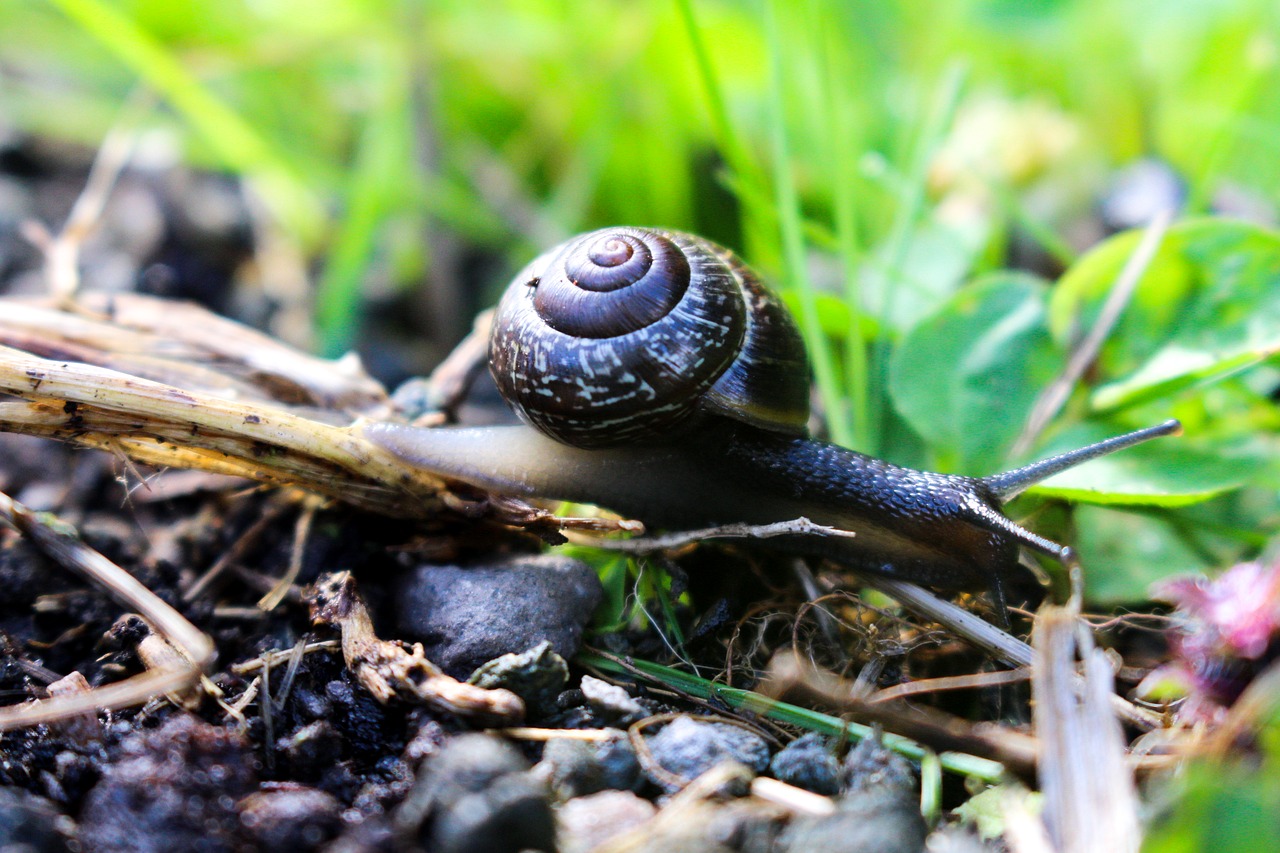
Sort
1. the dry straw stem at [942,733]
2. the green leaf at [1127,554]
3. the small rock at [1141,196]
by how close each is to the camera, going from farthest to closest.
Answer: the small rock at [1141,196] < the green leaf at [1127,554] < the dry straw stem at [942,733]

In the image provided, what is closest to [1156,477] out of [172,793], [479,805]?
[479,805]

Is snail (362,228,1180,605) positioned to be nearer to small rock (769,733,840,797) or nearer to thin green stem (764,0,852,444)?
thin green stem (764,0,852,444)

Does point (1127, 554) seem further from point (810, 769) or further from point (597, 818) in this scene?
point (597, 818)

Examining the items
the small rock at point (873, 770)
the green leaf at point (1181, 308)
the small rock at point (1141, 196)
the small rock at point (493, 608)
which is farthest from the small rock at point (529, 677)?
the small rock at point (1141, 196)

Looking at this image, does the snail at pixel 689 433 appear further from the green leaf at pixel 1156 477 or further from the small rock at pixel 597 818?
the small rock at pixel 597 818

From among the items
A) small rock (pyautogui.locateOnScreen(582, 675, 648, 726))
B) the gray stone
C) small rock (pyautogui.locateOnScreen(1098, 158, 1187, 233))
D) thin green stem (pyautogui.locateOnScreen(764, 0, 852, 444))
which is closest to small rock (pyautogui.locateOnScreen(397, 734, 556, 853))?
the gray stone

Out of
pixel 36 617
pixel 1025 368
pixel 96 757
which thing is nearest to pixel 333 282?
pixel 36 617
